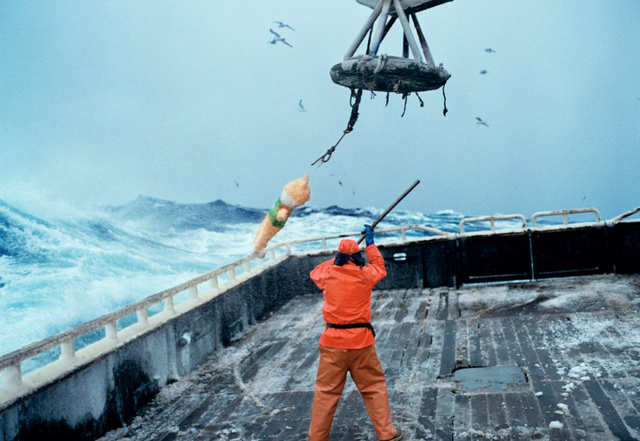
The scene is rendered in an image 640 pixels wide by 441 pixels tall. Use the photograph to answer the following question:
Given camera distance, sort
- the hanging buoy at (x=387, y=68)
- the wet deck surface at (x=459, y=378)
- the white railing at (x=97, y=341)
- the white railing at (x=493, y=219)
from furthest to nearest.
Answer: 1. the white railing at (x=493, y=219)
2. the hanging buoy at (x=387, y=68)
3. the wet deck surface at (x=459, y=378)
4. the white railing at (x=97, y=341)

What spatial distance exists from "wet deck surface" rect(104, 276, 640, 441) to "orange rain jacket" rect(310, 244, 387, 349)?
927 millimetres

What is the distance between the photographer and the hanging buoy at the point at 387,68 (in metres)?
5.63

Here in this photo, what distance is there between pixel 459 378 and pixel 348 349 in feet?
6.74

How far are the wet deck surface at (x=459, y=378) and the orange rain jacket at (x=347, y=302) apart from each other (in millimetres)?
927

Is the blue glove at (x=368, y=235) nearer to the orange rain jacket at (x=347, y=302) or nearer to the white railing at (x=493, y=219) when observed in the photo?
the orange rain jacket at (x=347, y=302)

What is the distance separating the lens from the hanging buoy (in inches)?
222

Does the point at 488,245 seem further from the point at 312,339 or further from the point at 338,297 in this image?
the point at 338,297

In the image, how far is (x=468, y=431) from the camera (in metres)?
4.86

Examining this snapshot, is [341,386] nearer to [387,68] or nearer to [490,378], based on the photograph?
[490,378]

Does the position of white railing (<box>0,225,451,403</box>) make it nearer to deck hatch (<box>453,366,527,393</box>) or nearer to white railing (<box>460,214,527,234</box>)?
deck hatch (<box>453,366,527,393</box>)

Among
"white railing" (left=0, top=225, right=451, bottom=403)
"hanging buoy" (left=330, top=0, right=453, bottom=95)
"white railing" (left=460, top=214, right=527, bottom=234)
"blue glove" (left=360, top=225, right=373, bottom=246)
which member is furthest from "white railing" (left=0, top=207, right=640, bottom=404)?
"white railing" (left=460, top=214, right=527, bottom=234)

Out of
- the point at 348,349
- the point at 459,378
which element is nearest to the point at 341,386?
the point at 348,349

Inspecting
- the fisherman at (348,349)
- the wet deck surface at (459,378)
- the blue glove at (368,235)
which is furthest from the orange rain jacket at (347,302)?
the wet deck surface at (459,378)

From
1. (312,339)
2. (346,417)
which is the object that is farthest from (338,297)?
(312,339)
